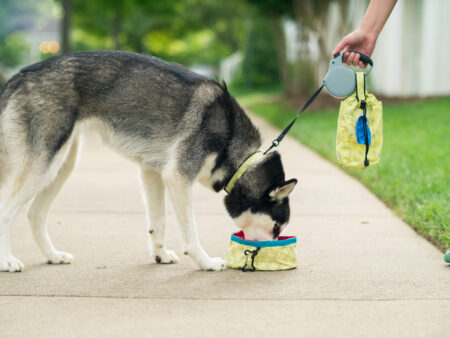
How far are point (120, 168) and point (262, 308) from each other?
6.45m

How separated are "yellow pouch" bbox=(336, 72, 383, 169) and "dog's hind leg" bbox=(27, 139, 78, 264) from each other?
194cm

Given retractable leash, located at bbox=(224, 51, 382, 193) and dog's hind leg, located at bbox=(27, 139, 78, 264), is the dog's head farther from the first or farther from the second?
dog's hind leg, located at bbox=(27, 139, 78, 264)

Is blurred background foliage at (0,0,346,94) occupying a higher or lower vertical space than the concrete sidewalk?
higher

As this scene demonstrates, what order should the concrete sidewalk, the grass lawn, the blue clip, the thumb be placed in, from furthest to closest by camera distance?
the grass lawn
the thumb
the blue clip
the concrete sidewalk

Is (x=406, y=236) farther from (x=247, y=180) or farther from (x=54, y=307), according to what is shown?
(x=54, y=307)

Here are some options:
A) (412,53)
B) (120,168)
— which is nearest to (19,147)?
(120,168)

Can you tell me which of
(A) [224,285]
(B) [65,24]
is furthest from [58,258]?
(B) [65,24]

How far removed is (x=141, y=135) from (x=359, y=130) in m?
1.52

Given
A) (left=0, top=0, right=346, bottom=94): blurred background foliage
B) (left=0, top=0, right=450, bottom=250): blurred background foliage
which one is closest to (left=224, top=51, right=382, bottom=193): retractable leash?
(left=0, top=0, right=450, bottom=250): blurred background foliage

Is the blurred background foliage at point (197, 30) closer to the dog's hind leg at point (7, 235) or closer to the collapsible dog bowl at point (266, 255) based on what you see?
→ the collapsible dog bowl at point (266, 255)


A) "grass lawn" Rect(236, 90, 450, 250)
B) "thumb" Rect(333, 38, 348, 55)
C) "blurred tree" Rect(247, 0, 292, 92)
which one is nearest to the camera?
"thumb" Rect(333, 38, 348, 55)

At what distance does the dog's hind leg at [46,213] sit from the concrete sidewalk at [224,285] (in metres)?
0.10

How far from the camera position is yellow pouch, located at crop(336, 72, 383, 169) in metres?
4.29

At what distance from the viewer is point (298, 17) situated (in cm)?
2152
